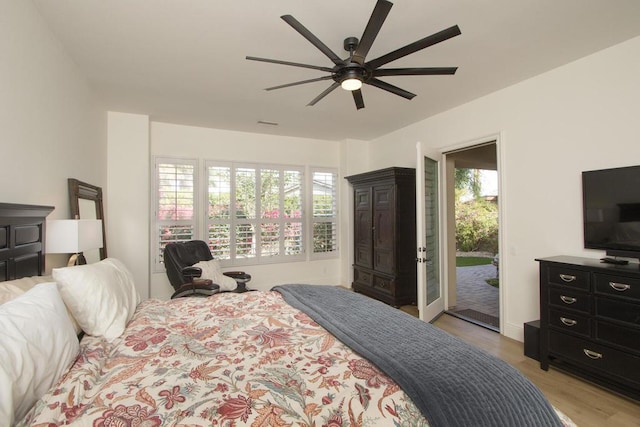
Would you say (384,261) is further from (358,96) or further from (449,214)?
(358,96)

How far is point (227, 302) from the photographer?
2.20 metres

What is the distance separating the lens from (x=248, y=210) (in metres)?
4.87

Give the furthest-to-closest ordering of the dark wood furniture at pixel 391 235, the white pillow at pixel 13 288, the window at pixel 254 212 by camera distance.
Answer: the window at pixel 254 212
the dark wood furniture at pixel 391 235
the white pillow at pixel 13 288

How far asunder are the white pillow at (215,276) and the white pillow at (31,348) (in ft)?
7.97

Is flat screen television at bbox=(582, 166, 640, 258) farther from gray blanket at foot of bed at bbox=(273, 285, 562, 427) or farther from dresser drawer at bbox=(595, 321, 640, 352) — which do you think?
gray blanket at foot of bed at bbox=(273, 285, 562, 427)

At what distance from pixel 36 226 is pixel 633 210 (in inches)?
165

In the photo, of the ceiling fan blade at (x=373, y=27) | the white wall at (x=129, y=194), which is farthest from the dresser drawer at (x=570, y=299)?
the white wall at (x=129, y=194)

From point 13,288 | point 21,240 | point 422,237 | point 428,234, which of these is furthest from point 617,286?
point 21,240

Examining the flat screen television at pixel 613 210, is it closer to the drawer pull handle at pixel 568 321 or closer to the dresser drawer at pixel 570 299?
the dresser drawer at pixel 570 299

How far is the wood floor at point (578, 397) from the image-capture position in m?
1.98

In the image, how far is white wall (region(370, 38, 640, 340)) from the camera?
249 centimetres

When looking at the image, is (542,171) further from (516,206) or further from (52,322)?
(52,322)

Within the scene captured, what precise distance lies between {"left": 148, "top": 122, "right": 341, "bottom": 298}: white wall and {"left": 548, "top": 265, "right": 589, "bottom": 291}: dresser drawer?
349 cm

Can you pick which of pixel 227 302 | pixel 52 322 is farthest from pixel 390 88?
pixel 52 322
